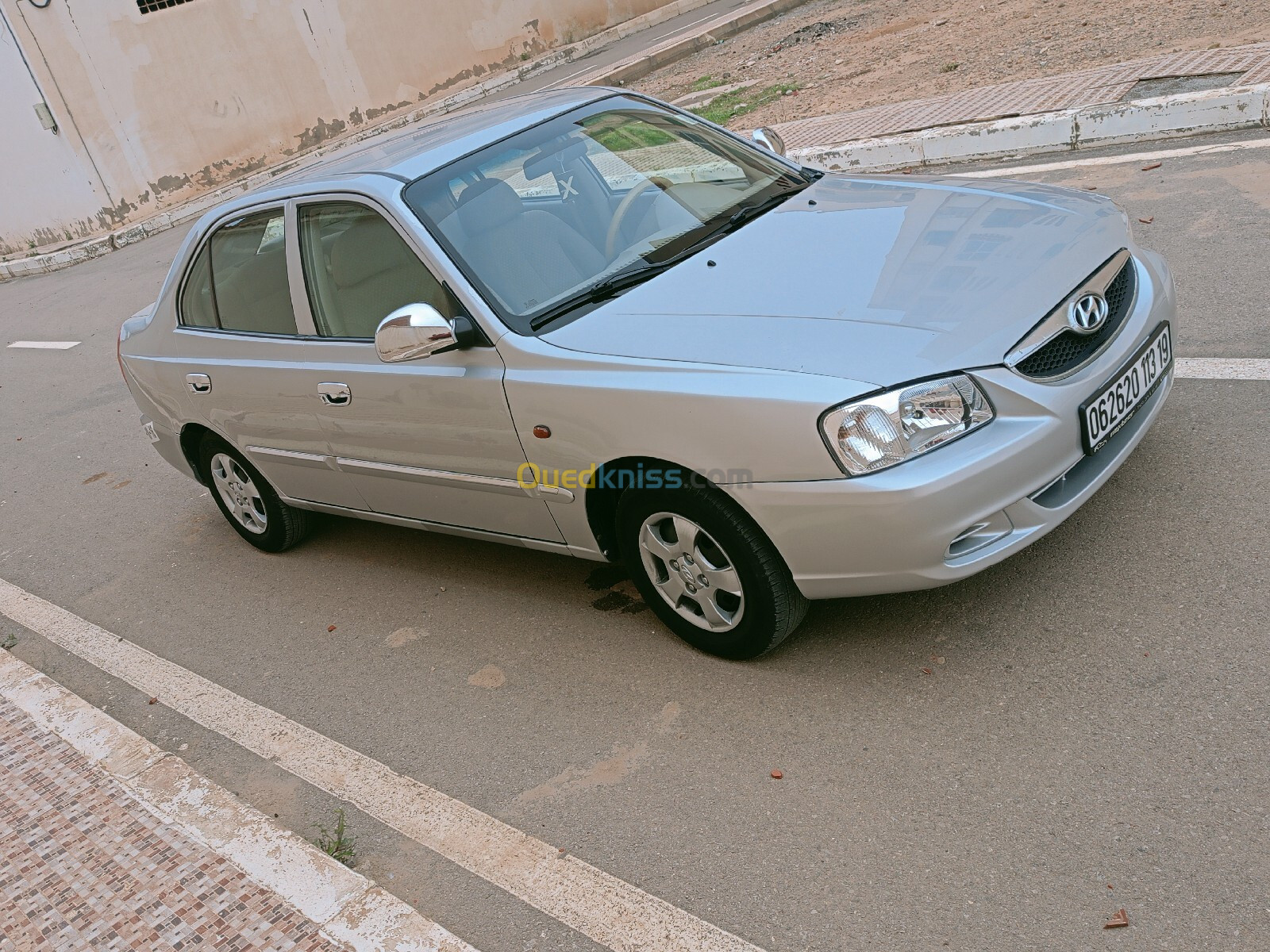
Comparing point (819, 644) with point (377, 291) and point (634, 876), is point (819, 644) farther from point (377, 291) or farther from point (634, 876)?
point (377, 291)

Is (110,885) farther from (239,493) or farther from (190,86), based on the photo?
(190,86)

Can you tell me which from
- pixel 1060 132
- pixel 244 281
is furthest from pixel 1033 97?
pixel 244 281

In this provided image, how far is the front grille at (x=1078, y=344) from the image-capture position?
325 cm

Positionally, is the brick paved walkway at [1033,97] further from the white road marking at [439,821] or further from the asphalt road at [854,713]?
the white road marking at [439,821]

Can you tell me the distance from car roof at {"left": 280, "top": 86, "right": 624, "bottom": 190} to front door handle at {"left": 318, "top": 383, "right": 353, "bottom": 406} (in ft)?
2.62

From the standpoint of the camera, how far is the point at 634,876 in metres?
2.99

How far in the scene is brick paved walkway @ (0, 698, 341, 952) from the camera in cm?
302

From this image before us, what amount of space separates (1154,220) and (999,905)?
15.4ft

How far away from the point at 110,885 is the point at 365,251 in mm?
Answer: 2237

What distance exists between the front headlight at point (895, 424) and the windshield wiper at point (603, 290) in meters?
1.04

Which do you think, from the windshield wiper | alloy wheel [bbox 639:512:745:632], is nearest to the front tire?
alloy wheel [bbox 639:512:745:632]

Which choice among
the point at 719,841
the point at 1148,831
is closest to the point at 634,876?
the point at 719,841

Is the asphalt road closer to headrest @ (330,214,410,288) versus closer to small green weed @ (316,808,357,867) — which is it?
small green weed @ (316,808,357,867)

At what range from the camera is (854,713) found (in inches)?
134
